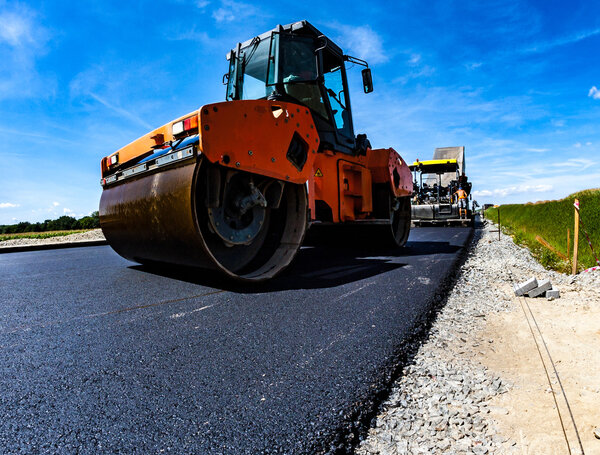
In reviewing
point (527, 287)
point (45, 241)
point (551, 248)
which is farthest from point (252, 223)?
point (45, 241)

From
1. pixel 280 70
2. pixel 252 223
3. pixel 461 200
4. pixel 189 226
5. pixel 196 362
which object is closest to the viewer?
pixel 196 362

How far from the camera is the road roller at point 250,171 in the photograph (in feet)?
10.1

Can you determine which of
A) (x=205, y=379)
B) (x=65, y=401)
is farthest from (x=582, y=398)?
(x=65, y=401)

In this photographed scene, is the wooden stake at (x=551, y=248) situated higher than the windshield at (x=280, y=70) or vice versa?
the windshield at (x=280, y=70)

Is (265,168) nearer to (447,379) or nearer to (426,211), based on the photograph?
(447,379)

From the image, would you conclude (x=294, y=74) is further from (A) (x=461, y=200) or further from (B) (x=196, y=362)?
(A) (x=461, y=200)

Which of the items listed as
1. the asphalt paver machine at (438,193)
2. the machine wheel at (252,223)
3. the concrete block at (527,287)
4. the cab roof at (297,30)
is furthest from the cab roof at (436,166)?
the concrete block at (527,287)

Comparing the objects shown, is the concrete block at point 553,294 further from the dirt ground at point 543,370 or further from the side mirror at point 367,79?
the side mirror at point 367,79

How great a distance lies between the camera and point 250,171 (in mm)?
3238

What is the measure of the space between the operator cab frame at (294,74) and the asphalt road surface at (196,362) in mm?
2452

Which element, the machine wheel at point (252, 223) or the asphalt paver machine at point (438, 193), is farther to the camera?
the asphalt paver machine at point (438, 193)

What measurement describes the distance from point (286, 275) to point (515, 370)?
98.6 inches

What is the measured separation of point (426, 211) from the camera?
15031 mm

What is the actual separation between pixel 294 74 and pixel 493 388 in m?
4.18
